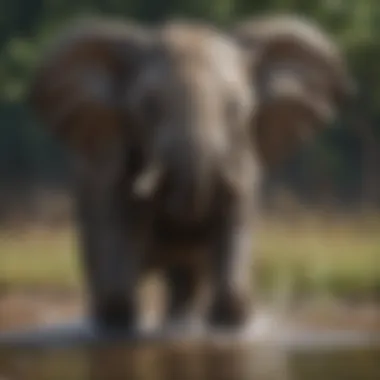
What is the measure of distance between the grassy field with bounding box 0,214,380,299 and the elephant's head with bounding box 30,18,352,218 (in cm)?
239

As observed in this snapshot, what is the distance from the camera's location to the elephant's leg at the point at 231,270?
6.36m

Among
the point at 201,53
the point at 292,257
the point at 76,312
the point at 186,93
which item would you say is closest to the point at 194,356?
the point at 186,93

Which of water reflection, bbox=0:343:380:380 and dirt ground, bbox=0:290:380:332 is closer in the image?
water reflection, bbox=0:343:380:380

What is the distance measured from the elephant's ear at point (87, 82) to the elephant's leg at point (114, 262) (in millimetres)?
261

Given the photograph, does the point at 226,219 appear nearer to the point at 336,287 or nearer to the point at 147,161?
the point at 147,161

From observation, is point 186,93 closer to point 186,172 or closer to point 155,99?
point 155,99

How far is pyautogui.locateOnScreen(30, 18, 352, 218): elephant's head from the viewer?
6.11 metres

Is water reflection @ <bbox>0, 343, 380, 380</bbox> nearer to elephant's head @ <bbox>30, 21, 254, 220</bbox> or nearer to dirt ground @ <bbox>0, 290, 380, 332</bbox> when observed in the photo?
elephant's head @ <bbox>30, 21, 254, 220</bbox>

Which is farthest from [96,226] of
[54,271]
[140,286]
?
[54,271]

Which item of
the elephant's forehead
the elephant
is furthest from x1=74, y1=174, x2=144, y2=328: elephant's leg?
the elephant's forehead

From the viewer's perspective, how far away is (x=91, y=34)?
22.8 feet

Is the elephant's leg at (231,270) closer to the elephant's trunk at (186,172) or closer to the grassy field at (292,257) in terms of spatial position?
the elephant's trunk at (186,172)

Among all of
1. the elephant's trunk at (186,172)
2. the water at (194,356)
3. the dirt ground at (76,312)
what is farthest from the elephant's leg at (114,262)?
the dirt ground at (76,312)

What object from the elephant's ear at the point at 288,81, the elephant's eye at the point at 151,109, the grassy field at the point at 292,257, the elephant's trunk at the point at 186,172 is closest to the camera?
the elephant's trunk at the point at 186,172
